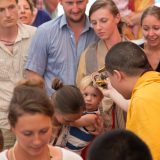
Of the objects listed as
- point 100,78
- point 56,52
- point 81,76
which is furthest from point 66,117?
point 56,52

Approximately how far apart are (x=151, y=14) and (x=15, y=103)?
71.5 inches

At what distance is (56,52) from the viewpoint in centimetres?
444

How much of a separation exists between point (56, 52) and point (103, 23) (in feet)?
1.47

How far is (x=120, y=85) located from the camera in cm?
347

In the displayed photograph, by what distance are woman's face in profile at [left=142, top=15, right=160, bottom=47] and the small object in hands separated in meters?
0.48

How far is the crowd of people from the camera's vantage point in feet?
9.96

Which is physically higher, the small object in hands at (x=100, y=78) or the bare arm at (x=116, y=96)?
the small object in hands at (x=100, y=78)

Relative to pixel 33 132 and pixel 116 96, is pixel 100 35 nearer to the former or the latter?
pixel 116 96

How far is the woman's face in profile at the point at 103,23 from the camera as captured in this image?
4.35 meters

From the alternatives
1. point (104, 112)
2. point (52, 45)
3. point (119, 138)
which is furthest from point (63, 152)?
point (52, 45)

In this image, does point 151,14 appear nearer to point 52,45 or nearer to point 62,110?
point 52,45

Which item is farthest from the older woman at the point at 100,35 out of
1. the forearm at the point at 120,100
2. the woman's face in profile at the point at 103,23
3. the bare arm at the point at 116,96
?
the forearm at the point at 120,100

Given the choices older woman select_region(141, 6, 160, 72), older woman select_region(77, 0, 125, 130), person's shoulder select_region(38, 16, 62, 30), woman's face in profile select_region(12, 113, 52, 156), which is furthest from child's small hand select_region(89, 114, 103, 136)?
woman's face in profile select_region(12, 113, 52, 156)

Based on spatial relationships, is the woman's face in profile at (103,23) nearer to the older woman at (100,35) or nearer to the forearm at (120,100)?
the older woman at (100,35)
